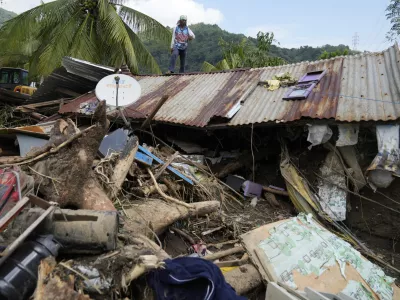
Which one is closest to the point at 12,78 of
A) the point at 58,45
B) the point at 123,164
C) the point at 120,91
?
the point at 58,45

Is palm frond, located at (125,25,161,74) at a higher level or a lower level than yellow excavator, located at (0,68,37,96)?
higher

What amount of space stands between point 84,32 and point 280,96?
26.4 ft

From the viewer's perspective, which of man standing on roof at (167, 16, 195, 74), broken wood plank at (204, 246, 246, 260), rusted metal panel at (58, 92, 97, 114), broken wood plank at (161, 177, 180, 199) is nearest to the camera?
broken wood plank at (204, 246, 246, 260)

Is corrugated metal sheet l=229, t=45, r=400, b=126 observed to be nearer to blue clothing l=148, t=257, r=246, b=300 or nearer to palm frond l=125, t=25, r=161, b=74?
blue clothing l=148, t=257, r=246, b=300

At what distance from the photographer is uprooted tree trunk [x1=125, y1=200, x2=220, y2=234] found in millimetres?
3453

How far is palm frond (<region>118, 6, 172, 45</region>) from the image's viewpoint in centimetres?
1191

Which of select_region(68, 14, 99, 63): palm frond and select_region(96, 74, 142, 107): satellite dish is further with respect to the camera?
select_region(68, 14, 99, 63): palm frond

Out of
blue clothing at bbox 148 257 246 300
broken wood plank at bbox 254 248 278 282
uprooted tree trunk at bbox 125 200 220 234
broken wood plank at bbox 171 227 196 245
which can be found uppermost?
blue clothing at bbox 148 257 246 300

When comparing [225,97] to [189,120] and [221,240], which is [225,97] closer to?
[189,120]

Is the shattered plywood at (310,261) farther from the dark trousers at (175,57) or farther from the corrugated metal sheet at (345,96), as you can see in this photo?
the dark trousers at (175,57)

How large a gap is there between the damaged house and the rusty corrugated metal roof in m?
0.03

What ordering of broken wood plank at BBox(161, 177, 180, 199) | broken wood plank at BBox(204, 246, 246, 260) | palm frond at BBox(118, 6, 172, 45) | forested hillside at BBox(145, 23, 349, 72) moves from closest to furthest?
broken wood plank at BBox(204, 246, 246, 260) < broken wood plank at BBox(161, 177, 180, 199) < palm frond at BBox(118, 6, 172, 45) < forested hillside at BBox(145, 23, 349, 72)

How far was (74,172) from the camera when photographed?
10.9 feet

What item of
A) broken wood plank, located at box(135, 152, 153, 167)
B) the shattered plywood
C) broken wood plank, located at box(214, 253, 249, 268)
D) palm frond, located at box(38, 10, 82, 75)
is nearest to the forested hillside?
palm frond, located at box(38, 10, 82, 75)
